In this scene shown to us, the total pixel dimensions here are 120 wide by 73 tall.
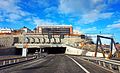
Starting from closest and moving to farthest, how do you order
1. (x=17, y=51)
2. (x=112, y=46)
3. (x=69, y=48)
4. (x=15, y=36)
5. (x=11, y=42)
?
(x=112, y=46) < (x=69, y=48) < (x=17, y=51) < (x=11, y=42) < (x=15, y=36)

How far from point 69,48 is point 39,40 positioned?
1380 inches

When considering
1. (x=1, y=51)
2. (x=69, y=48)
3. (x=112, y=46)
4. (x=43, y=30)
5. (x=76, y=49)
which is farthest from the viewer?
(x=43, y=30)

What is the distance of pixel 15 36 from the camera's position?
471 ft

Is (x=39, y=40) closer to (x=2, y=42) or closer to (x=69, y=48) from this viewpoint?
(x=2, y=42)

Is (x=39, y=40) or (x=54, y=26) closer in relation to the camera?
(x=39, y=40)

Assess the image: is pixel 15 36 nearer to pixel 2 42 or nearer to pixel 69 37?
pixel 2 42

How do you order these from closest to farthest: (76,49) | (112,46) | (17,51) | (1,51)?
(112,46)
(1,51)
(76,49)
(17,51)

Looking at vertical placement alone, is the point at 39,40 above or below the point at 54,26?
below

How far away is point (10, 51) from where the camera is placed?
347 ft

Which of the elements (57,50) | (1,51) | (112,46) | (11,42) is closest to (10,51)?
(1,51)

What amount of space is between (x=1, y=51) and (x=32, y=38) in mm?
51228

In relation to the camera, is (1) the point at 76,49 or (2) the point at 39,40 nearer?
(1) the point at 76,49

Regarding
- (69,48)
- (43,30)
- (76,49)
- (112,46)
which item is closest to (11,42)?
(69,48)

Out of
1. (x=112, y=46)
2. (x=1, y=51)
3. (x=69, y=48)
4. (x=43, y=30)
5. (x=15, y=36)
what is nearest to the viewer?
(x=112, y=46)
